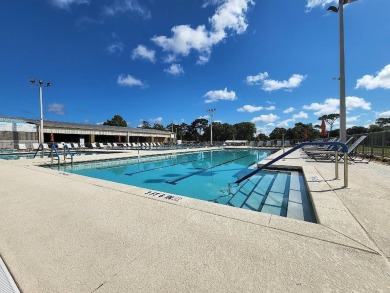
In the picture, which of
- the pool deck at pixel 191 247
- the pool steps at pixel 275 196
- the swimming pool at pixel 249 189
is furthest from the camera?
the swimming pool at pixel 249 189

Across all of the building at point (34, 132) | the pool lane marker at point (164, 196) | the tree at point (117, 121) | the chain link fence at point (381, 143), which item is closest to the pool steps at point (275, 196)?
the pool lane marker at point (164, 196)

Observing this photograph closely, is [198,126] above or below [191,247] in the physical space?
above

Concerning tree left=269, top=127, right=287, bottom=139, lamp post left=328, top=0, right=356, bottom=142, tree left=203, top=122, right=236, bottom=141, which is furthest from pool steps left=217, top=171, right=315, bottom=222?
tree left=269, top=127, right=287, bottom=139

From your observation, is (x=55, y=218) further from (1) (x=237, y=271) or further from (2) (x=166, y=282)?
(1) (x=237, y=271)

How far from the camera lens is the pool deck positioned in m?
1.34

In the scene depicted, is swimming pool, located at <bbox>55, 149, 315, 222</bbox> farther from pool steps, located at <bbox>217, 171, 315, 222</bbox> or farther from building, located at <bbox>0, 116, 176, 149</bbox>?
building, located at <bbox>0, 116, 176, 149</bbox>

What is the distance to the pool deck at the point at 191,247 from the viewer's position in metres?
1.34

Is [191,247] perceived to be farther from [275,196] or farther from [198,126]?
[198,126]

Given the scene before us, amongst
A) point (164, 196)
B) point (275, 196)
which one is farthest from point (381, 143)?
point (164, 196)

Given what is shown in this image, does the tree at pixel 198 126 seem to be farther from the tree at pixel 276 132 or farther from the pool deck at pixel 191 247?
the pool deck at pixel 191 247

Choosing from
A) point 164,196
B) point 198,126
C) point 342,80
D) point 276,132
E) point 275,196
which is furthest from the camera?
point 198,126

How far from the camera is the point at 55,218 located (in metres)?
2.58

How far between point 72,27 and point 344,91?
17.5 metres

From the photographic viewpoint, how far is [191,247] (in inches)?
70.7
